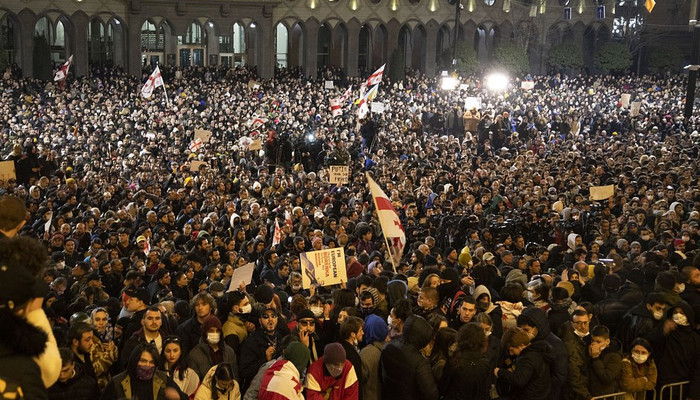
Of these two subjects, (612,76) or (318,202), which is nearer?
(318,202)

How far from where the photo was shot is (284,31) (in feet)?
168

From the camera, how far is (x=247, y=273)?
9.98 metres

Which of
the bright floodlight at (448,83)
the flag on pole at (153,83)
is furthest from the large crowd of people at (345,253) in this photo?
the bright floodlight at (448,83)

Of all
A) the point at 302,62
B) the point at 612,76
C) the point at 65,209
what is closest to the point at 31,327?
the point at 65,209

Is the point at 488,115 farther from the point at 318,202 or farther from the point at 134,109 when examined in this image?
the point at 318,202

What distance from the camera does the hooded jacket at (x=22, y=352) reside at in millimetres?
3918

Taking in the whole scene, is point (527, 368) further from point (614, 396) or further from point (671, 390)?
point (671, 390)

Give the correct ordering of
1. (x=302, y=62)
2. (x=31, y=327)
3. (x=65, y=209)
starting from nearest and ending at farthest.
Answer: (x=31, y=327) < (x=65, y=209) < (x=302, y=62)

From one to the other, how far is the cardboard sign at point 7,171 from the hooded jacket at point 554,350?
45.3ft

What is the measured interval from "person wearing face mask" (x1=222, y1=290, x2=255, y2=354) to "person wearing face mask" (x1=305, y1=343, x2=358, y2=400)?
1.14m

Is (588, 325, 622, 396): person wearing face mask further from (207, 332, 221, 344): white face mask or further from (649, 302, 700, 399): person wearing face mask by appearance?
(207, 332, 221, 344): white face mask

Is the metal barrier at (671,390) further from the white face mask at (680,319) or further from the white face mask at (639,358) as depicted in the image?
the white face mask at (680,319)

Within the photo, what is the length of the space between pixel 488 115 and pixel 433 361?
25.5m

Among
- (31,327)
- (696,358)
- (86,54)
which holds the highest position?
(86,54)
